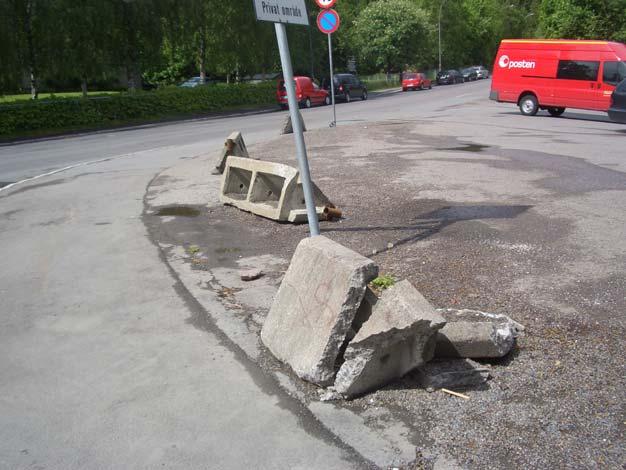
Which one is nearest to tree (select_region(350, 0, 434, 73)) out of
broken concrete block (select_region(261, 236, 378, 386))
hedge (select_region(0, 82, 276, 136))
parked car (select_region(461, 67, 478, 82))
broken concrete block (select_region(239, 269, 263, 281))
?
parked car (select_region(461, 67, 478, 82))

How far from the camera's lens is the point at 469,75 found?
71.8 m

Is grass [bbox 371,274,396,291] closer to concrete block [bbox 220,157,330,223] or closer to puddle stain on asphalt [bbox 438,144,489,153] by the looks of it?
concrete block [bbox 220,157,330,223]

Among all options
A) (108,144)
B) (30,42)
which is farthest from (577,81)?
(30,42)

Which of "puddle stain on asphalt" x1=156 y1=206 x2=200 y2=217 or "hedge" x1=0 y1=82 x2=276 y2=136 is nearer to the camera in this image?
"puddle stain on asphalt" x1=156 y1=206 x2=200 y2=217

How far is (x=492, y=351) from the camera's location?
412cm

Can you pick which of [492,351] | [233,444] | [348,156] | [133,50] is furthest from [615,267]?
[133,50]

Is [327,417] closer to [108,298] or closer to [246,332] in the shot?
[246,332]

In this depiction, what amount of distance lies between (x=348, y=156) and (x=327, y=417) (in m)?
10.9

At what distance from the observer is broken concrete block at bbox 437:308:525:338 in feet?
15.0

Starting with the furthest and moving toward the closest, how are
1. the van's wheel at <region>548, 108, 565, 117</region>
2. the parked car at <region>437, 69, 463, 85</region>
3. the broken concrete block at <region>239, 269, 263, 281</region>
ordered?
1. the parked car at <region>437, 69, 463, 85</region>
2. the van's wheel at <region>548, 108, 565, 117</region>
3. the broken concrete block at <region>239, 269, 263, 281</region>

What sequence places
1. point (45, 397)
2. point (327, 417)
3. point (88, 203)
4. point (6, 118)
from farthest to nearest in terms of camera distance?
point (6, 118)
point (88, 203)
point (45, 397)
point (327, 417)

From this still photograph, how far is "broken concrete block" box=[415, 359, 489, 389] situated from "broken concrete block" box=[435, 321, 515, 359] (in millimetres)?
102

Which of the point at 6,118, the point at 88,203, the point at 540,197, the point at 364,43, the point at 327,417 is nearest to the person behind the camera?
the point at 327,417

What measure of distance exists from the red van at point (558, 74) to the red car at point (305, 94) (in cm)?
1304
